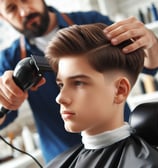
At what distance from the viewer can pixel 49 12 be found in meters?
1.45

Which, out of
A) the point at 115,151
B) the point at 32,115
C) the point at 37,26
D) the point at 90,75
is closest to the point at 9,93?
the point at 90,75

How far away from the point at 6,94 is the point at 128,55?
0.43 m

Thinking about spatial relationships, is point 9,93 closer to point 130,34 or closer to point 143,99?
point 130,34

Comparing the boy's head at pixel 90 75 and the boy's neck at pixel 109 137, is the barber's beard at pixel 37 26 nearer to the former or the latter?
the boy's head at pixel 90 75

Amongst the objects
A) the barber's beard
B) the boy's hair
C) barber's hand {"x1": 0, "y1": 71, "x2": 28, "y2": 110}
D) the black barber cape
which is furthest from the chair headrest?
the barber's beard

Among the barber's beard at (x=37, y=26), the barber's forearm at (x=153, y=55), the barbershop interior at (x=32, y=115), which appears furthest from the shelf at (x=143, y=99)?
the barber's beard at (x=37, y=26)

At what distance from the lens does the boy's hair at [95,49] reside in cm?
89

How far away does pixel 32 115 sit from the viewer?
2260 millimetres

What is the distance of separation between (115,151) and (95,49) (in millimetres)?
334

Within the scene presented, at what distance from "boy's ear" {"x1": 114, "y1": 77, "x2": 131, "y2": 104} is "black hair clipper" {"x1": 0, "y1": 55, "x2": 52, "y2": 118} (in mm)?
227

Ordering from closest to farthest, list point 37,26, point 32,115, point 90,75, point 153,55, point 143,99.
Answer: point 90,75 < point 153,55 < point 37,26 < point 143,99 < point 32,115

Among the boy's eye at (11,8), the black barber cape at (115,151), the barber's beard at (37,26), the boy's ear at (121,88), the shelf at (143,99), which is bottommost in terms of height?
the shelf at (143,99)

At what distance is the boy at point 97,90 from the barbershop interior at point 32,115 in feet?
3.10

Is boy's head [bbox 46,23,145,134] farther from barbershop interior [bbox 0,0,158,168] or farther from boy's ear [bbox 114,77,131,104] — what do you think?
barbershop interior [bbox 0,0,158,168]
